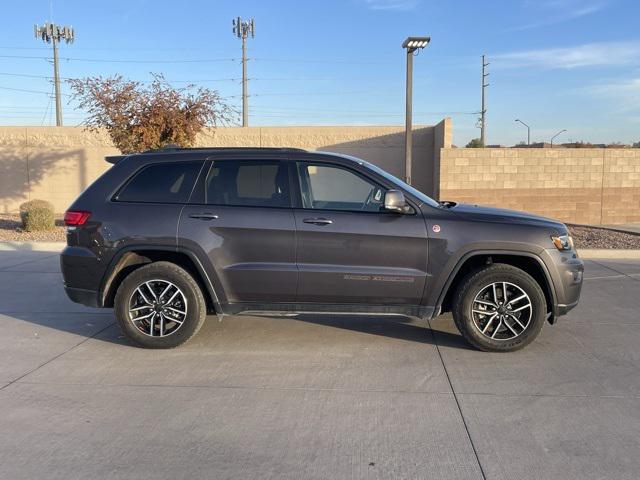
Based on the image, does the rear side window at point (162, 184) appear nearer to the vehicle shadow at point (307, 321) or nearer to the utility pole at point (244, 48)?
the vehicle shadow at point (307, 321)

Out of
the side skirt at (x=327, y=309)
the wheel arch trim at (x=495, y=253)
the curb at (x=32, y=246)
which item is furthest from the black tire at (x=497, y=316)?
the curb at (x=32, y=246)

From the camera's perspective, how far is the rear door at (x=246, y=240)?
5.52 m

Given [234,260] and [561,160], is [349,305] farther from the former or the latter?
[561,160]

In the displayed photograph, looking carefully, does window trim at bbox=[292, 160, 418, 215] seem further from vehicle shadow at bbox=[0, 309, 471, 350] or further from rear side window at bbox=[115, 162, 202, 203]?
vehicle shadow at bbox=[0, 309, 471, 350]

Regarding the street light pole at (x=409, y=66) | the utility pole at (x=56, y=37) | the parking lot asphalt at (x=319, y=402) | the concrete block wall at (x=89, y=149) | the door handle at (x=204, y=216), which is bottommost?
the parking lot asphalt at (x=319, y=402)

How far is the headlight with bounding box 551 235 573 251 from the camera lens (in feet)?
18.0

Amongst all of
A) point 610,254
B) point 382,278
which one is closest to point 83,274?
point 382,278

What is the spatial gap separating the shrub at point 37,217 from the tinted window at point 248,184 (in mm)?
10835

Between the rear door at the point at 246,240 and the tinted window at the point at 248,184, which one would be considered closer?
the rear door at the point at 246,240

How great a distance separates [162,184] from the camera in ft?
18.9

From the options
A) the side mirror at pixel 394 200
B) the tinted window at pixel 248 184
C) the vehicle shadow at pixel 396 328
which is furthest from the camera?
the vehicle shadow at pixel 396 328

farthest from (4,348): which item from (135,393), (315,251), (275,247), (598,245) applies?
(598,245)

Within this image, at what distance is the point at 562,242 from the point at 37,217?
13.3 m

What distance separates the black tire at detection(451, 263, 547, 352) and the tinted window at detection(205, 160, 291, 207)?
1.92 m
